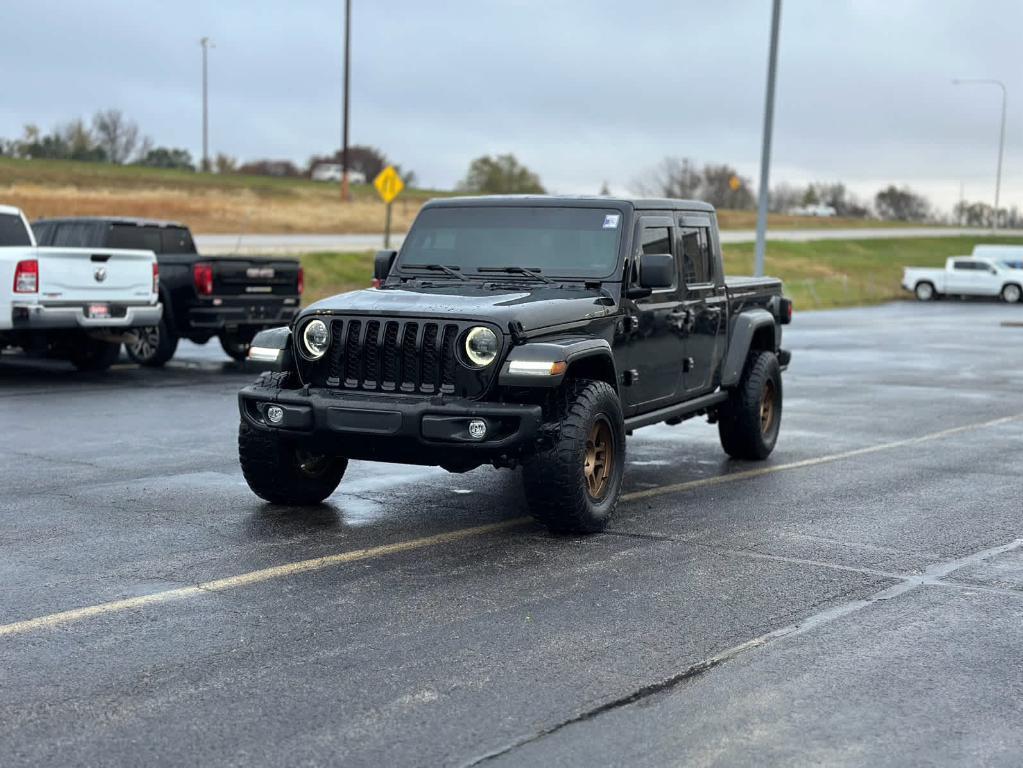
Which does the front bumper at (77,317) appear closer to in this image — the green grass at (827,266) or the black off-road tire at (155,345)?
the black off-road tire at (155,345)

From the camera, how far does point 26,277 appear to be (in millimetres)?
15117

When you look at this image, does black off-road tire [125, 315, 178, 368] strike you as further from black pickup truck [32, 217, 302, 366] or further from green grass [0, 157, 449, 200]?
green grass [0, 157, 449, 200]

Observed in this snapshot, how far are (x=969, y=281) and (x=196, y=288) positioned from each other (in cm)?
3795

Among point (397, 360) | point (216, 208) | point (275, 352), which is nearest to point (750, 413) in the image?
point (397, 360)

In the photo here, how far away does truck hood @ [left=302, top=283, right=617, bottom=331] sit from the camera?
7.57 m

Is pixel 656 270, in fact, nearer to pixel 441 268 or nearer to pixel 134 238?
pixel 441 268

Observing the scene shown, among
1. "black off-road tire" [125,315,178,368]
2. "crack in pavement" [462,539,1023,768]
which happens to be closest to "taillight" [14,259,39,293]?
"black off-road tire" [125,315,178,368]

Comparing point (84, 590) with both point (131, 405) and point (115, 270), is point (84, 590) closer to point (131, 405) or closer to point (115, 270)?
point (131, 405)

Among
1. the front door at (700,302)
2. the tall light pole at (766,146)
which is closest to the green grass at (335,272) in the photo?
the tall light pole at (766,146)

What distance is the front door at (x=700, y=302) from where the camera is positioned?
31.9 ft

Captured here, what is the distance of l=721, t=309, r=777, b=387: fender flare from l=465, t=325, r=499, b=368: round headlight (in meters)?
3.38

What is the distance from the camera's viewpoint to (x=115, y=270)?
52.4ft

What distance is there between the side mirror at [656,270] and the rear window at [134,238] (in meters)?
11.1

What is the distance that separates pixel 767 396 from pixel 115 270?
835 centimetres
